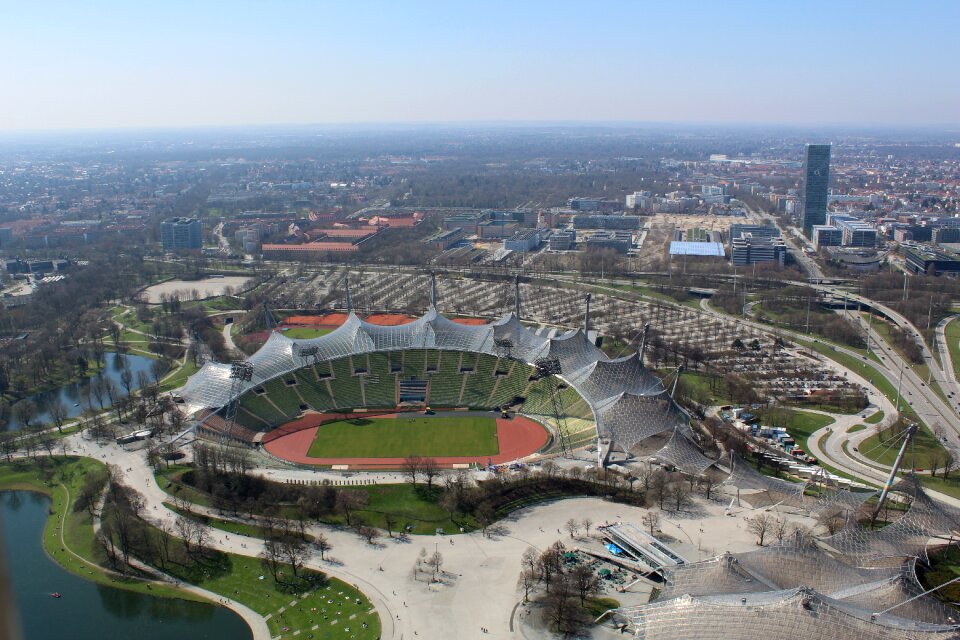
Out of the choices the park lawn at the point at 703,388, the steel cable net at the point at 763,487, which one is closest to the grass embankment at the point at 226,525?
the steel cable net at the point at 763,487

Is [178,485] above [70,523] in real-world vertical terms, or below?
above

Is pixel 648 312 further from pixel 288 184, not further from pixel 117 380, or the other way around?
pixel 288 184

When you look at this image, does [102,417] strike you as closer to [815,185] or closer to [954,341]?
[954,341]

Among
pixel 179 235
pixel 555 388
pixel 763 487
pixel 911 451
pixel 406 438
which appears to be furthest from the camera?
pixel 179 235

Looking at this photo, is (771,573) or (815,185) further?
(815,185)

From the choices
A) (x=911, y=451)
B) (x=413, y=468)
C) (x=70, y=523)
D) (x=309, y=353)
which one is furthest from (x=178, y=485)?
(x=911, y=451)

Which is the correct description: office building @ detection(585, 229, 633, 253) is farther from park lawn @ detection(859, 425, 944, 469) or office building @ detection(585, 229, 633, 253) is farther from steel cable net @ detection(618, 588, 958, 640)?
steel cable net @ detection(618, 588, 958, 640)

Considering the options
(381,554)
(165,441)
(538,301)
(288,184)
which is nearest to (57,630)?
(381,554)

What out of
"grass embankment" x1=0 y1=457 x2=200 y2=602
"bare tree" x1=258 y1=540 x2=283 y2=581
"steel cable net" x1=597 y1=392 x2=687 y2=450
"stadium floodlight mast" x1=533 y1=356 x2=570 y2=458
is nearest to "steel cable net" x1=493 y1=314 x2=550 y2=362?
"stadium floodlight mast" x1=533 y1=356 x2=570 y2=458
